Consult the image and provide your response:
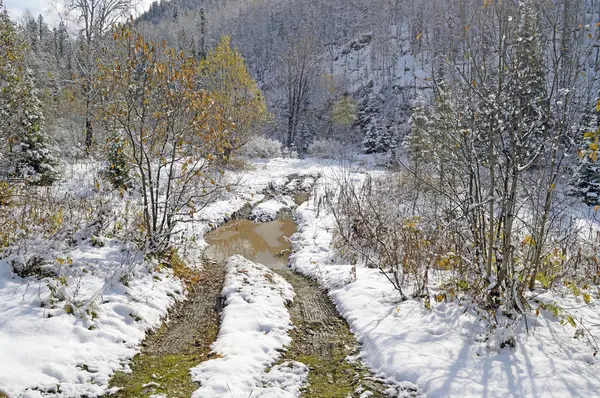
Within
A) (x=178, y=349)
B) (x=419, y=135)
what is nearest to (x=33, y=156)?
(x=178, y=349)

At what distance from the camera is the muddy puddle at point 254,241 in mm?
9312

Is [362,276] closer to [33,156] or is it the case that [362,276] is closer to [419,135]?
[33,156]

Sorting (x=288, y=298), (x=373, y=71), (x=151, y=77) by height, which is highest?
(x=373, y=71)

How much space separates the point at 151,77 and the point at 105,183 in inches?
254

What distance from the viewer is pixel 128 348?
405cm

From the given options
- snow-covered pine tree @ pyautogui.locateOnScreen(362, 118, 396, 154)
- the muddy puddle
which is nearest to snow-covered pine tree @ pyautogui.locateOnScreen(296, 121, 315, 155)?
snow-covered pine tree @ pyautogui.locateOnScreen(362, 118, 396, 154)

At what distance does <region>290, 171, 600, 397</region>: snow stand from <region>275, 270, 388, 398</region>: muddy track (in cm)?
17

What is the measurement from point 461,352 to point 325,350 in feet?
4.99

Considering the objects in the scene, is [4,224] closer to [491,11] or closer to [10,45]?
[10,45]

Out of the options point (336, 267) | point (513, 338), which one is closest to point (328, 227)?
point (336, 267)

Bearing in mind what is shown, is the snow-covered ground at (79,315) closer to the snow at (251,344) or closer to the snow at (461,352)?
the snow at (251,344)

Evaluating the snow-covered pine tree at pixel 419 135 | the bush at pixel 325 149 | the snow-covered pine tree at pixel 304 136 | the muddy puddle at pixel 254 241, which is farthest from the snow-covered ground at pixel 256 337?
the snow-covered pine tree at pixel 304 136

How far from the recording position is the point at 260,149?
2656cm

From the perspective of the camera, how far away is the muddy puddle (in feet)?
30.6
